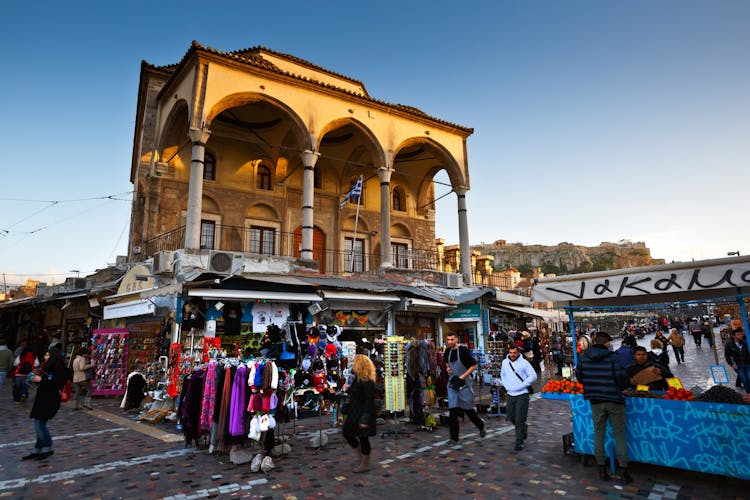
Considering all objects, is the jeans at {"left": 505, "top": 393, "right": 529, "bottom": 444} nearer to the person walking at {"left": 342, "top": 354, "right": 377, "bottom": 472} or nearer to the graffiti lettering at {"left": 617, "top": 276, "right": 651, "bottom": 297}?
the graffiti lettering at {"left": 617, "top": 276, "right": 651, "bottom": 297}

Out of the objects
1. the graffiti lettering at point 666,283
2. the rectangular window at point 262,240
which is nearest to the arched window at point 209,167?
the rectangular window at point 262,240


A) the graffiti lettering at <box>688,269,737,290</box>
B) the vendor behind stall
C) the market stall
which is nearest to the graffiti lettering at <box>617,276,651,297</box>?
the market stall

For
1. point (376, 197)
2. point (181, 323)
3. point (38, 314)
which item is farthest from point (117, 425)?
point (38, 314)

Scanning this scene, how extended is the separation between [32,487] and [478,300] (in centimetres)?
1250

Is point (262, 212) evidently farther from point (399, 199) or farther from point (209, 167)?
point (399, 199)

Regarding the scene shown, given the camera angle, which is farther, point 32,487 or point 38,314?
point 38,314

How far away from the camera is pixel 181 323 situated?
31.0 ft

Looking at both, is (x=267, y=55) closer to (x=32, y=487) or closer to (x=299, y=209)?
(x=299, y=209)

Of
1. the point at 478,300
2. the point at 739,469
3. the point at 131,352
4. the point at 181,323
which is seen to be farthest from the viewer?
the point at 478,300

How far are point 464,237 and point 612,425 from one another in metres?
14.1

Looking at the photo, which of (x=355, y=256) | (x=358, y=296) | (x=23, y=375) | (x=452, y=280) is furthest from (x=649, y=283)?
(x=355, y=256)

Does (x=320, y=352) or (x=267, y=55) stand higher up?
(x=267, y=55)

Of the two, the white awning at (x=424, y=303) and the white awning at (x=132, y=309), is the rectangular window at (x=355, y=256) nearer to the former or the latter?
the white awning at (x=424, y=303)

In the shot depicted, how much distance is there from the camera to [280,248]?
18.4 metres
